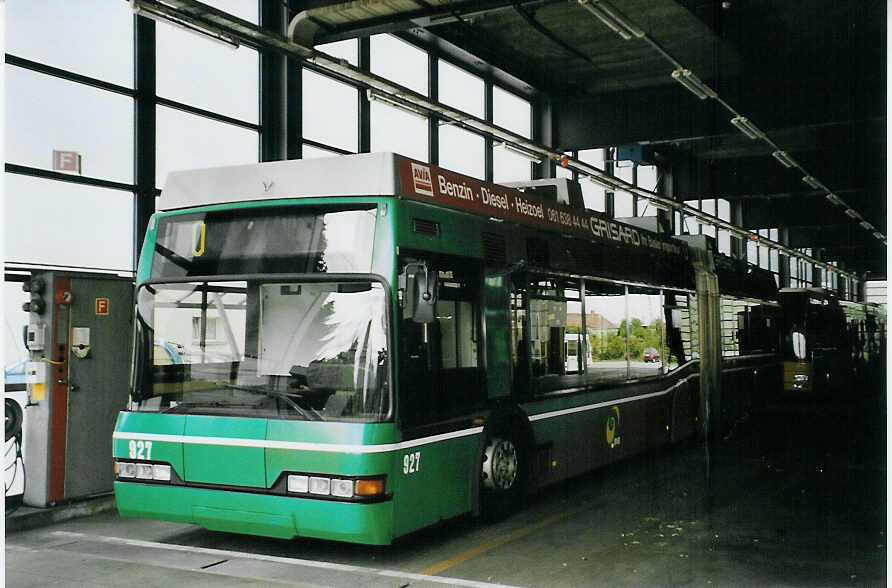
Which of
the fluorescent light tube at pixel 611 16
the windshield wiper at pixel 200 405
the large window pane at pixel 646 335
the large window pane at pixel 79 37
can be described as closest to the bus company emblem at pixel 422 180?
the windshield wiper at pixel 200 405

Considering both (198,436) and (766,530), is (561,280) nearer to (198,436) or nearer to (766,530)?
(766,530)

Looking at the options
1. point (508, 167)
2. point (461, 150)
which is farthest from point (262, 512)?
point (508, 167)

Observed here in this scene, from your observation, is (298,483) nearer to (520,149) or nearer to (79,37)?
(79,37)

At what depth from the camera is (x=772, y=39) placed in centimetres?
1605

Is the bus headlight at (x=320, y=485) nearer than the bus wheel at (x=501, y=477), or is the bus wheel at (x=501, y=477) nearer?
the bus headlight at (x=320, y=485)

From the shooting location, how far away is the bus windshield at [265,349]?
→ 260 inches

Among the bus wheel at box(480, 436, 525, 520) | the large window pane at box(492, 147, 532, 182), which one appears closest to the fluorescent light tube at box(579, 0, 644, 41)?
the bus wheel at box(480, 436, 525, 520)

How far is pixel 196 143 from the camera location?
1212 centimetres

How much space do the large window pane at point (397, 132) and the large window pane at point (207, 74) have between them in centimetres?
216

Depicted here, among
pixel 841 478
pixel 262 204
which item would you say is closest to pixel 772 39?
pixel 841 478

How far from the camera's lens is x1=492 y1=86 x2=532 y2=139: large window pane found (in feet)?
61.7

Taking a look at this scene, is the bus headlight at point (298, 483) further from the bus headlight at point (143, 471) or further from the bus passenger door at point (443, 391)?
the bus headlight at point (143, 471)

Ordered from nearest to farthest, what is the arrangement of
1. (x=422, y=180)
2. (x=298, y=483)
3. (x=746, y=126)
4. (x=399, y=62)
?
(x=298, y=483), (x=422, y=180), (x=746, y=126), (x=399, y=62)

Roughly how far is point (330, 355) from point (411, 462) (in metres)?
0.95
